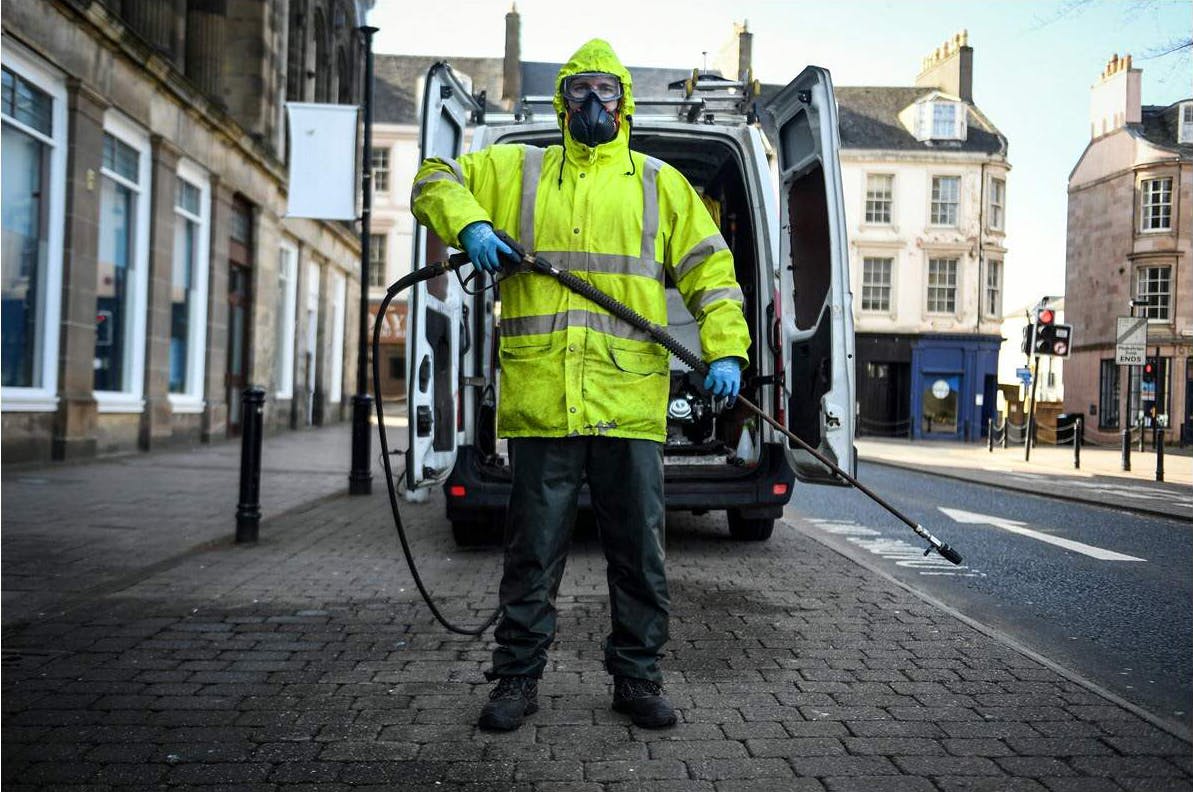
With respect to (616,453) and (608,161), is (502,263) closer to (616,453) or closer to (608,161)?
(608,161)

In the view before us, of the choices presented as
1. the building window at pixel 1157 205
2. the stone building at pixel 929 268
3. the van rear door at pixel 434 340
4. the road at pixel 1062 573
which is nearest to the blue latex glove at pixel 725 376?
the road at pixel 1062 573

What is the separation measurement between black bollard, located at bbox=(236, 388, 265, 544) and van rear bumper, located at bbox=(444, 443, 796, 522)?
4.76 feet

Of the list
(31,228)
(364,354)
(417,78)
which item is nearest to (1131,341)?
(364,354)

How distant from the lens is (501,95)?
41.6 meters

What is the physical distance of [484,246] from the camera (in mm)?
3260

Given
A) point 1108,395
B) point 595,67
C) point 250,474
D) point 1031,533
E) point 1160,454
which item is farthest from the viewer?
point 1108,395

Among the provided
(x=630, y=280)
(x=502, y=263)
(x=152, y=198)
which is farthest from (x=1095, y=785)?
(x=152, y=198)

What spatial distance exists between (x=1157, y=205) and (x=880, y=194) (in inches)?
364

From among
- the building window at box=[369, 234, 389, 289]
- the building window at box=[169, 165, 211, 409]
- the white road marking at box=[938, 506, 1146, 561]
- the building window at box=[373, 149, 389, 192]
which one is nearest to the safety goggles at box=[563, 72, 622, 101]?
the white road marking at box=[938, 506, 1146, 561]

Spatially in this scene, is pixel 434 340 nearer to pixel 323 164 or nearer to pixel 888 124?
pixel 323 164

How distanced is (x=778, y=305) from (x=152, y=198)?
A: 11108 mm

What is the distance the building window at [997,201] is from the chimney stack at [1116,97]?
4080mm

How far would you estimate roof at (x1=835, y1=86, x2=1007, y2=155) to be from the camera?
39.5 meters

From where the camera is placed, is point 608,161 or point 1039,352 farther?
point 1039,352
